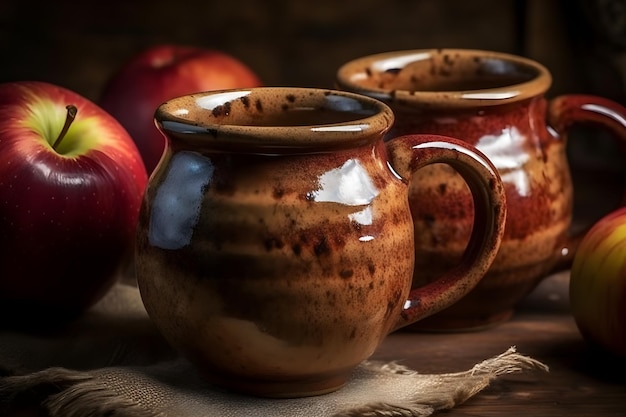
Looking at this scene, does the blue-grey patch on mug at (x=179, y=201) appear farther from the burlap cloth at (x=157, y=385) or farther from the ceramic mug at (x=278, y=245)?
the burlap cloth at (x=157, y=385)

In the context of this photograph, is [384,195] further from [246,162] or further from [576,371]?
[576,371]

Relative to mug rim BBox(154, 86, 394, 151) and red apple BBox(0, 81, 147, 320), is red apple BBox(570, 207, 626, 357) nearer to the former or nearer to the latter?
mug rim BBox(154, 86, 394, 151)

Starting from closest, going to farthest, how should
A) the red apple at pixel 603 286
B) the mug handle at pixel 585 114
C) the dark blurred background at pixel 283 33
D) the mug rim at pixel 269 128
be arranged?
the mug rim at pixel 269 128
the red apple at pixel 603 286
the mug handle at pixel 585 114
the dark blurred background at pixel 283 33

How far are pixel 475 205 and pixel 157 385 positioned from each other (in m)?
0.25

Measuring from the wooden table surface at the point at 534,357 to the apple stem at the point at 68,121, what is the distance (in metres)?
0.29

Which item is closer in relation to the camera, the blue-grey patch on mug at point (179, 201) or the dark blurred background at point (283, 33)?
the blue-grey patch on mug at point (179, 201)

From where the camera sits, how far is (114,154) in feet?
3.09

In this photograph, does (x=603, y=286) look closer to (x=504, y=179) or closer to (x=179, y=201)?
(x=504, y=179)

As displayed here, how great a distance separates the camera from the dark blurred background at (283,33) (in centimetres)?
155

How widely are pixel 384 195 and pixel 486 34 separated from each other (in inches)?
33.3

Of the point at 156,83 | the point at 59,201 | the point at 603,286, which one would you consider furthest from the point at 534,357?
the point at 156,83

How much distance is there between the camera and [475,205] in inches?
33.2

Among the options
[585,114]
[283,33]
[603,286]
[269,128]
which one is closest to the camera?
[269,128]

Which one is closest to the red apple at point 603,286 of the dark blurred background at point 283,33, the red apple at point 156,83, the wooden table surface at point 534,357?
the wooden table surface at point 534,357
